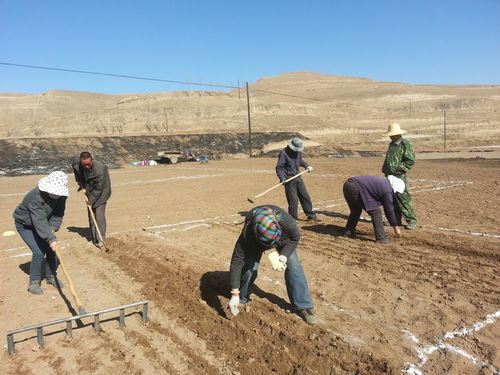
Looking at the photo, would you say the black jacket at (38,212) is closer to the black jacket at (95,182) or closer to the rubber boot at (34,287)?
the rubber boot at (34,287)

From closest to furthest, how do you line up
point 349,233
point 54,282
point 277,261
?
point 277,261 → point 54,282 → point 349,233

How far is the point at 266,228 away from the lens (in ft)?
11.8

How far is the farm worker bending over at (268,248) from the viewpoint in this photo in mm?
3657

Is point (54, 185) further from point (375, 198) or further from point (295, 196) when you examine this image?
point (295, 196)

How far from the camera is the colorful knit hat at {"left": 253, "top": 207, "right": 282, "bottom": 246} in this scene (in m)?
3.60

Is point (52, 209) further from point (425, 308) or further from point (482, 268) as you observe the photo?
point (482, 268)

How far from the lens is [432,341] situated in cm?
381

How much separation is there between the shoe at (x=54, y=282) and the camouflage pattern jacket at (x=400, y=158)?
19.2 ft

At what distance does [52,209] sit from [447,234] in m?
6.32

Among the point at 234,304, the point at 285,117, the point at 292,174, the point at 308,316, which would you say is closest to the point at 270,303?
the point at 308,316

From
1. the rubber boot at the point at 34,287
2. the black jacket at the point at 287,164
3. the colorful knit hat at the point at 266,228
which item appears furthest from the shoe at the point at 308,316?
the black jacket at the point at 287,164

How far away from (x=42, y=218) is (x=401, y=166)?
604 cm

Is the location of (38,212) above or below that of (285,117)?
below

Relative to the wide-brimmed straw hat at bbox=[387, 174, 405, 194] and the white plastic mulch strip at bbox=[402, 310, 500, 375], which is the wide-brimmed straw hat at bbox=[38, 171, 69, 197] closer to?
the white plastic mulch strip at bbox=[402, 310, 500, 375]
